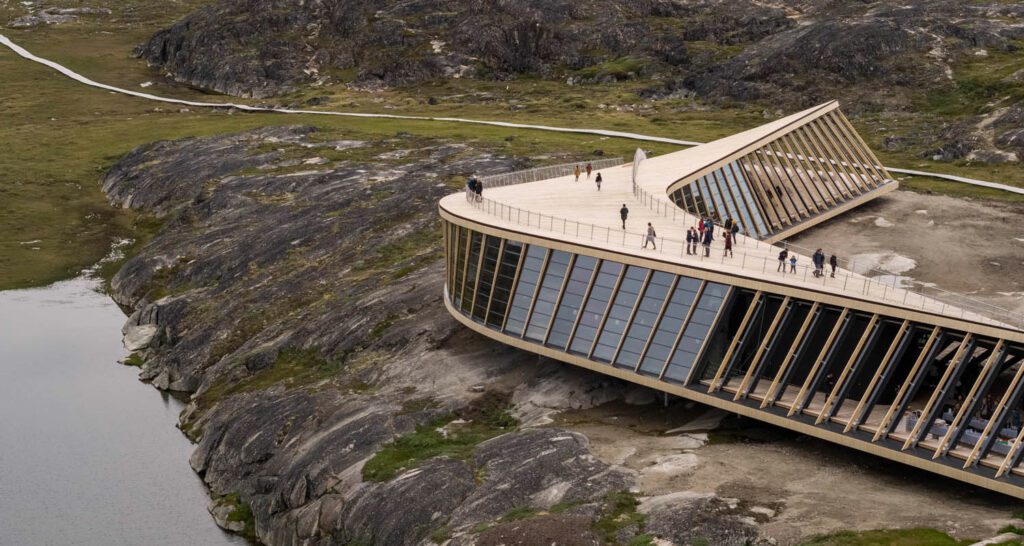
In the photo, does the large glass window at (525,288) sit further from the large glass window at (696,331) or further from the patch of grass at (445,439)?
the large glass window at (696,331)

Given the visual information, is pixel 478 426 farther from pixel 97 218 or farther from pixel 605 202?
pixel 97 218

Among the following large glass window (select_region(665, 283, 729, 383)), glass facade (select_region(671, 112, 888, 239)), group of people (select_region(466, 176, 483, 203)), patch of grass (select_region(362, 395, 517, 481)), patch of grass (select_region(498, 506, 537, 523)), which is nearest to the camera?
patch of grass (select_region(498, 506, 537, 523))

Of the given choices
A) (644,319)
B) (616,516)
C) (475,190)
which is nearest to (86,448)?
(475,190)

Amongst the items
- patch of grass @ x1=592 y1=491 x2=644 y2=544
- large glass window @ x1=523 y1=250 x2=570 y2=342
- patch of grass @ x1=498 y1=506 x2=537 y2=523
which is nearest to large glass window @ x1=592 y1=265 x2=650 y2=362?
large glass window @ x1=523 y1=250 x2=570 y2=342

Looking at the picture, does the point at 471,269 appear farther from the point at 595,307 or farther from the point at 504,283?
the point at 595,307

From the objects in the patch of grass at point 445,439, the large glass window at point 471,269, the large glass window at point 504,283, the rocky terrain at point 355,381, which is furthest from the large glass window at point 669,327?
the large glass window at point 471,269

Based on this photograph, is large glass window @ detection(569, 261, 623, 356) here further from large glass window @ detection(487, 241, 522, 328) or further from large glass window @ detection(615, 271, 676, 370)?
large glass window @ detection(487, 241, 522, 328)
